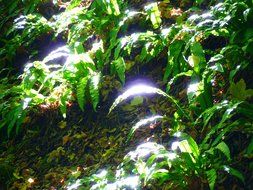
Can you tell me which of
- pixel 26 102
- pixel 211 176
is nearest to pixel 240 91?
pixel 211 176

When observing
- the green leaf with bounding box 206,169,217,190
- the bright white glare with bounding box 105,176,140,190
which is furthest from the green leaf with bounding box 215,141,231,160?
the bright white glare with bounding box 105,176,140,190

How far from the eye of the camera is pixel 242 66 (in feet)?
11.7

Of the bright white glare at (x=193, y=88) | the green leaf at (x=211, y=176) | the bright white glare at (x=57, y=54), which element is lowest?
the green leaf at (x=211, y=176)

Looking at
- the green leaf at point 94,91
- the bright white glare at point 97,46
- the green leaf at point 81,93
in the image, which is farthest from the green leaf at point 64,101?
the bright white glare at point 97,46

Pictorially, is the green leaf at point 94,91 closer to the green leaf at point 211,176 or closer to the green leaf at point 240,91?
the green leaf at point 240,91

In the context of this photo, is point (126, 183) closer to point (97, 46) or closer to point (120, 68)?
point (120, 68)

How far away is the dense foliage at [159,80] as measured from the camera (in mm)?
3121

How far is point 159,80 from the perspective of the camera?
4.42m

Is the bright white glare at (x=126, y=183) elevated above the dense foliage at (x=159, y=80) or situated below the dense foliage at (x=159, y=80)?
below

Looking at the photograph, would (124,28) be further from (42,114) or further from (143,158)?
(143,158)

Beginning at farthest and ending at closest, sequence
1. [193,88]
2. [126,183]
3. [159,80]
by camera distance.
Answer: [159,80] → [193,88] → [126,183]

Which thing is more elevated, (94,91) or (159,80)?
(94,91)

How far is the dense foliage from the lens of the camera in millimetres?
3121

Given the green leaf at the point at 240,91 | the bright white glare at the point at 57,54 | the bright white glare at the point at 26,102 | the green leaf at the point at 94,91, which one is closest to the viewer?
the green leaf at the point at 240,91
